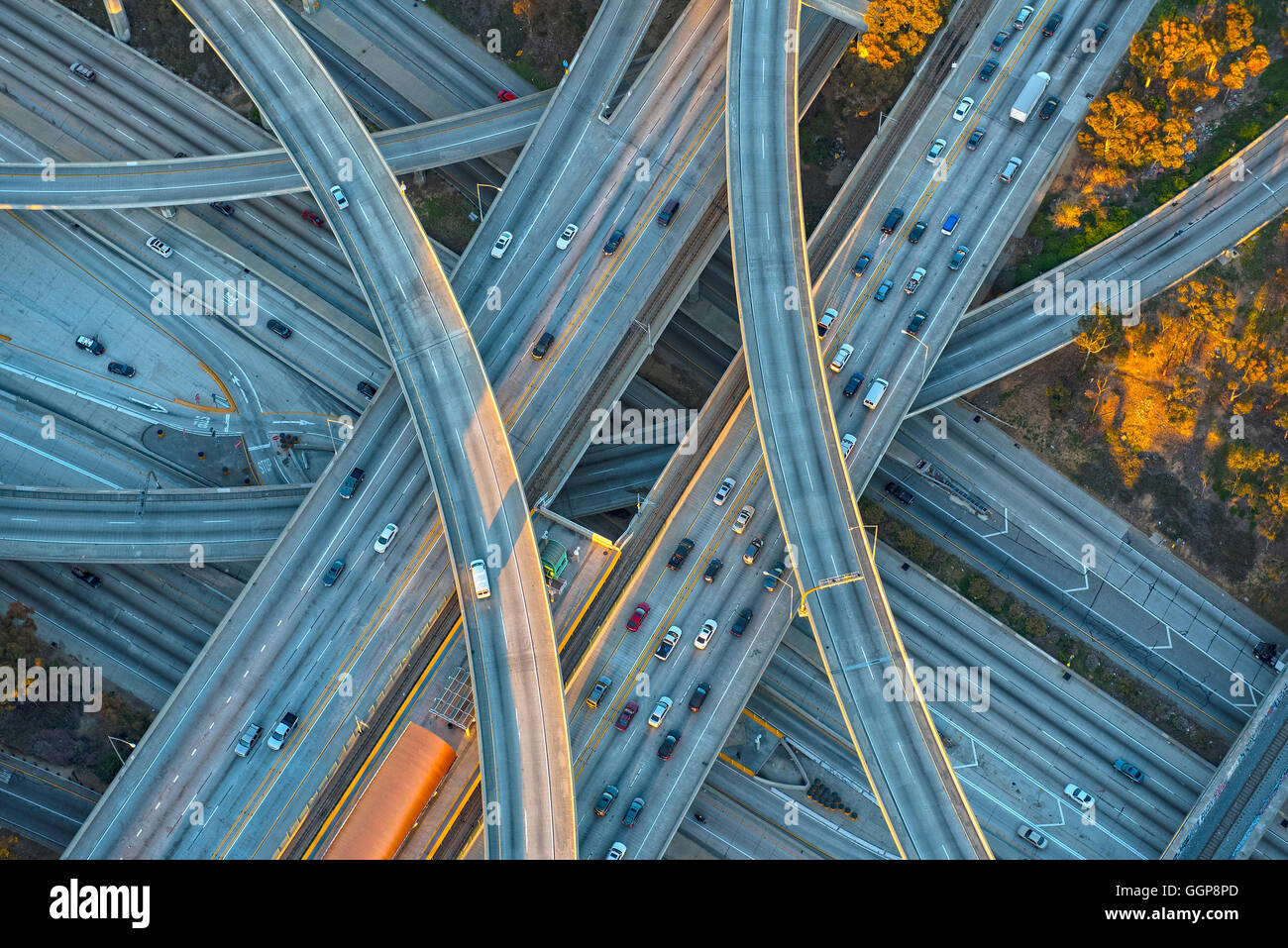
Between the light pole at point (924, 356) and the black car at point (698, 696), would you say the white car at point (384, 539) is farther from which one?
the light pole at point (924, 356)

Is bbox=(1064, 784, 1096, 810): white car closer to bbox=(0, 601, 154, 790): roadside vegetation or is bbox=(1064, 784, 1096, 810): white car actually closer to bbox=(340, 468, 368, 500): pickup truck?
bbox=(340, 468, 368, 500): pickup truck

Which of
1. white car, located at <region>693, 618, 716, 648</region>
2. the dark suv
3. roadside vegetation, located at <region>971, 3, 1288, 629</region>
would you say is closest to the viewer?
white car, located at <region>693, 618, 716, 648</region>

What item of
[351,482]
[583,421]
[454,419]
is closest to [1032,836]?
[583,421]

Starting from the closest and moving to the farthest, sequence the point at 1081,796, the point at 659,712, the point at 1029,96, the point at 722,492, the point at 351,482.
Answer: the point at 659,712 → the point at 351,482 → the point at 722,492 → the point at 1081,796 → the point at 1029,96

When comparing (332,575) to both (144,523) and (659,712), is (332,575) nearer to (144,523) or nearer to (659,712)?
(144,523)

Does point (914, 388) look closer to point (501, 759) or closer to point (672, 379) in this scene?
point (672, 379)

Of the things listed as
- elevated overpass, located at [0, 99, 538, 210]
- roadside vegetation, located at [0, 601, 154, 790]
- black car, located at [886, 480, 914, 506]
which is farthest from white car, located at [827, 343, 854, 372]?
roadside vegetation, located at [0, 601, 154, 790]
